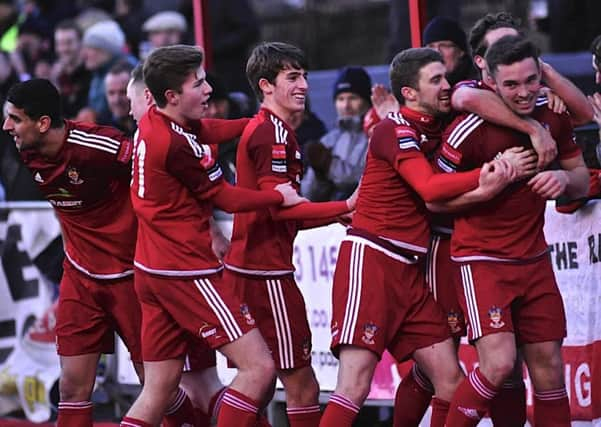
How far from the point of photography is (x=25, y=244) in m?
11.0

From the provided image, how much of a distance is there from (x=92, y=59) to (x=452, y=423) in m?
6.23

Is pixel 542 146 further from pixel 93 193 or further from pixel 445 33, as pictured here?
pixel 93 193

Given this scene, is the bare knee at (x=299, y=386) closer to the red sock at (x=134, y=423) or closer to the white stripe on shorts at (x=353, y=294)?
the white stripe on shorts at (x=353, y=294)

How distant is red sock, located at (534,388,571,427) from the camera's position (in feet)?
23.6

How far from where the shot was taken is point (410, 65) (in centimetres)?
723

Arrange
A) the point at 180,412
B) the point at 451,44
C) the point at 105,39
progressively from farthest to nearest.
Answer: the point at 105,39, the point at 451,44, the point at 180,412

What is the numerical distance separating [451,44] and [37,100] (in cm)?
258

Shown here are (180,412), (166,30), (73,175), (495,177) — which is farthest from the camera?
(166,30)

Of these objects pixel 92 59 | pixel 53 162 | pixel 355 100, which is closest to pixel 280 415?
pixel 355 100

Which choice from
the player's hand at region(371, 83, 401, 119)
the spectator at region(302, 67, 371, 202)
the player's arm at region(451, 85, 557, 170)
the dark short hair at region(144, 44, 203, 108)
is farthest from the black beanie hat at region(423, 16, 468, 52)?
the dark short hair at region(144, 44, 203, 108)

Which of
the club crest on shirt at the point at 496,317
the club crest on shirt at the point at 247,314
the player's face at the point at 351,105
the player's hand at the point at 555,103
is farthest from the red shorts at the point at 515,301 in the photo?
the player's face at the point at 351,105

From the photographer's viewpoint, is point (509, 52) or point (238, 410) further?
point (238, 410)

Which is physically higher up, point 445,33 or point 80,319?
point 445,33

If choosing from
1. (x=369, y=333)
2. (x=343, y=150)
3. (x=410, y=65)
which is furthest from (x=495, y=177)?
(x=343, y=150)
